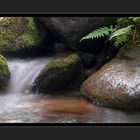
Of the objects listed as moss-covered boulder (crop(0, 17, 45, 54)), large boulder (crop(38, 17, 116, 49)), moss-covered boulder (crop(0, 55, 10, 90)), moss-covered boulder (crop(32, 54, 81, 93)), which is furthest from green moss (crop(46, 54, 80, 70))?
moss-covered boulder (crop(0, 17, 45, 54))

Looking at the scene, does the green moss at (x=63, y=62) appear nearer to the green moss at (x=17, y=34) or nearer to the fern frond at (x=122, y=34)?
the fern frond at (x=122, y=34)

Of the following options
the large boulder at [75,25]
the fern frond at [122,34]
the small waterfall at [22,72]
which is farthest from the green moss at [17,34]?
the fern frond at [122,34]

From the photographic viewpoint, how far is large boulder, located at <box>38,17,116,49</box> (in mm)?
7289

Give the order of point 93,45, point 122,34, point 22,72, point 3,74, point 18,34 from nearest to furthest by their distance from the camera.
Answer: point 122,34, point 3,74, point 22,72, point 93,45, point 18,34

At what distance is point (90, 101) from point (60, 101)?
416 mm

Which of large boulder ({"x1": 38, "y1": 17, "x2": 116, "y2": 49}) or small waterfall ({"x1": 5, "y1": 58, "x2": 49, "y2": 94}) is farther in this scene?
large boulder ({"x1": 38, "y1": 17, "x2": 116, "y2": 49})

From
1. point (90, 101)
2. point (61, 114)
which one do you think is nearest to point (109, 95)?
point (90, 101)

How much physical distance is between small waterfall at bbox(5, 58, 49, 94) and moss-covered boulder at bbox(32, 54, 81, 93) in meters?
0.20

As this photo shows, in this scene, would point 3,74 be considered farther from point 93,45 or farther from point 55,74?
point 93,45

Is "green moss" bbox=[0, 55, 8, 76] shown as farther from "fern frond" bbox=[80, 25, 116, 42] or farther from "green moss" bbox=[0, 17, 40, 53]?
"fern frond" bbox=[80, 25, 116, 42]

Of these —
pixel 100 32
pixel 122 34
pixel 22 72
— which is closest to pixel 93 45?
pixel 100 32

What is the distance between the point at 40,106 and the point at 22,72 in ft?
3.52

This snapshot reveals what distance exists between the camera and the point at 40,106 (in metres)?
6.23

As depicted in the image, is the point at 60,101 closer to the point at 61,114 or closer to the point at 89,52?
the point at 61,114
